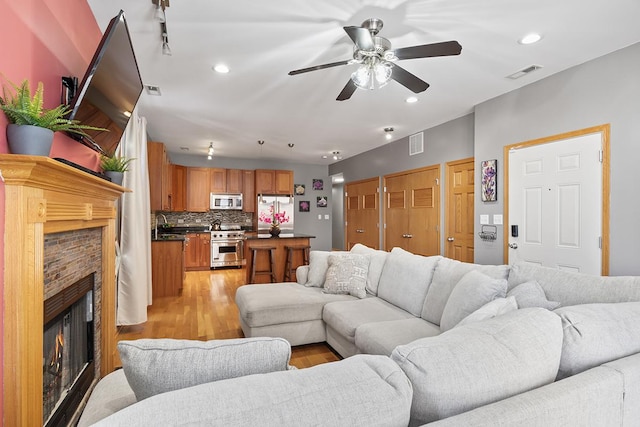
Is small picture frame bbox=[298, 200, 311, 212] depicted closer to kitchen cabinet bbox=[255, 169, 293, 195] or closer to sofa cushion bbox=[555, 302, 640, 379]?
kitchen cabinet bbox=[255, 169, 293, 195]

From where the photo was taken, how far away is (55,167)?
1243 millimetres

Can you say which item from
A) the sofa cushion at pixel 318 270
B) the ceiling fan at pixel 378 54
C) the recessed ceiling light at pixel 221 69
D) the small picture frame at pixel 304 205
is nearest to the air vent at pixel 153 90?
the recessed ceiling light at pixel 221 69

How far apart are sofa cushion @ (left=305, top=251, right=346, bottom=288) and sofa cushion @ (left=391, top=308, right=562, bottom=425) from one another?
2.43 m

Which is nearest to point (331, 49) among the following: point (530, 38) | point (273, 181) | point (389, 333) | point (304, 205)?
point (530, 38)

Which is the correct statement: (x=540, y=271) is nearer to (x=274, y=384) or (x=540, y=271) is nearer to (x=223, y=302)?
(x=274, y=384)

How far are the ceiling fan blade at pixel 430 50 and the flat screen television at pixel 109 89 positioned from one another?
1617 millimetres

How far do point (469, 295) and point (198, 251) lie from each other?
6.17m

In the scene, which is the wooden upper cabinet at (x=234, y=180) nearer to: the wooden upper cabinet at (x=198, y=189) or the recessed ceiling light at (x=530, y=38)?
the wooden upper cabinet at (x=198, y=189)

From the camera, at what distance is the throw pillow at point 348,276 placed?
10.1 ft

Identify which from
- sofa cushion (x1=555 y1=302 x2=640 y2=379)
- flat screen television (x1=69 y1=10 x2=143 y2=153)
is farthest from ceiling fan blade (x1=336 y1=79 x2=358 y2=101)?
sofa cushion (x1=555 y1=302 x2=640 y2=379)

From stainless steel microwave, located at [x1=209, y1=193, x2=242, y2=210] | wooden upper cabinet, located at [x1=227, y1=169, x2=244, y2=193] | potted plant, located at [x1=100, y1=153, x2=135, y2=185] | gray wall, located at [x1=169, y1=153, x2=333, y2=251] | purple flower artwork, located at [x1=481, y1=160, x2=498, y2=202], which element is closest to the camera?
potted plant, located at [x1=100, y1=153, x2=135, y2=185]

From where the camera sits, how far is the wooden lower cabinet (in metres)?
4.68

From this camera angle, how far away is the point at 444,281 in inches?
91.3

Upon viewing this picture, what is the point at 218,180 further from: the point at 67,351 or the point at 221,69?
the point at 67,351
